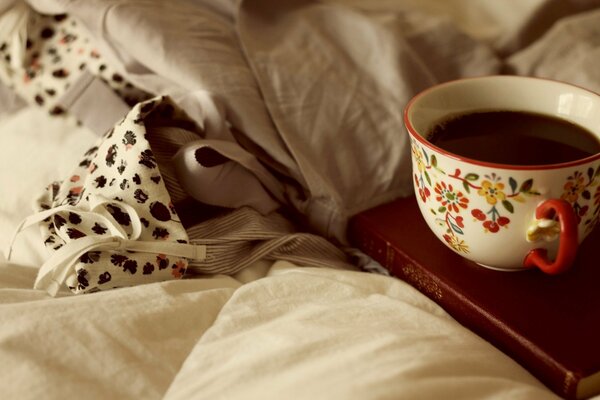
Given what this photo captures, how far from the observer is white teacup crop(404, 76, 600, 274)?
438 mm

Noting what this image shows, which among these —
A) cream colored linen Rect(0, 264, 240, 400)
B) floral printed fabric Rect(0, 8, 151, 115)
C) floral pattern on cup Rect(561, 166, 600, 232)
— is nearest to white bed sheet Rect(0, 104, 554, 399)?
cream colored linen Rect(0, 264, 240, 400)

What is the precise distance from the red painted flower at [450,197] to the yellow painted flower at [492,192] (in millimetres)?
16

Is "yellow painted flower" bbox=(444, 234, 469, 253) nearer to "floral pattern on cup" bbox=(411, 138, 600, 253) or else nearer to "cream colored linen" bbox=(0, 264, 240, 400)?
"floral pattern on cup" bbox=(411, 138, 600, 253)

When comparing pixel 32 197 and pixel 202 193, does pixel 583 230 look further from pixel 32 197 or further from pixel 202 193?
pixel 32 197

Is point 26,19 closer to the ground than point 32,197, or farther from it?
farther from it

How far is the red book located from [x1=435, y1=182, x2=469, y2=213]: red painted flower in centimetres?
7

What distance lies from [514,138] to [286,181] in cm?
23

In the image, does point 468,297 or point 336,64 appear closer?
point 468,297

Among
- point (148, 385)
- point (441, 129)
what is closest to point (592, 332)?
point (441, 129)

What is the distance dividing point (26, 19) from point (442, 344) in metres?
0.61

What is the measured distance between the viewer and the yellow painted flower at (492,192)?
0.45 meters

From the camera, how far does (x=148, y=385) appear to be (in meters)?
0.41

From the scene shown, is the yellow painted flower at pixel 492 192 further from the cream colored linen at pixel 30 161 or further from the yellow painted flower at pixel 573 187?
the cream colored linen at pixel 30 161

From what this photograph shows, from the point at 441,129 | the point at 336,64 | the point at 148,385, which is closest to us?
the point at 148,385
